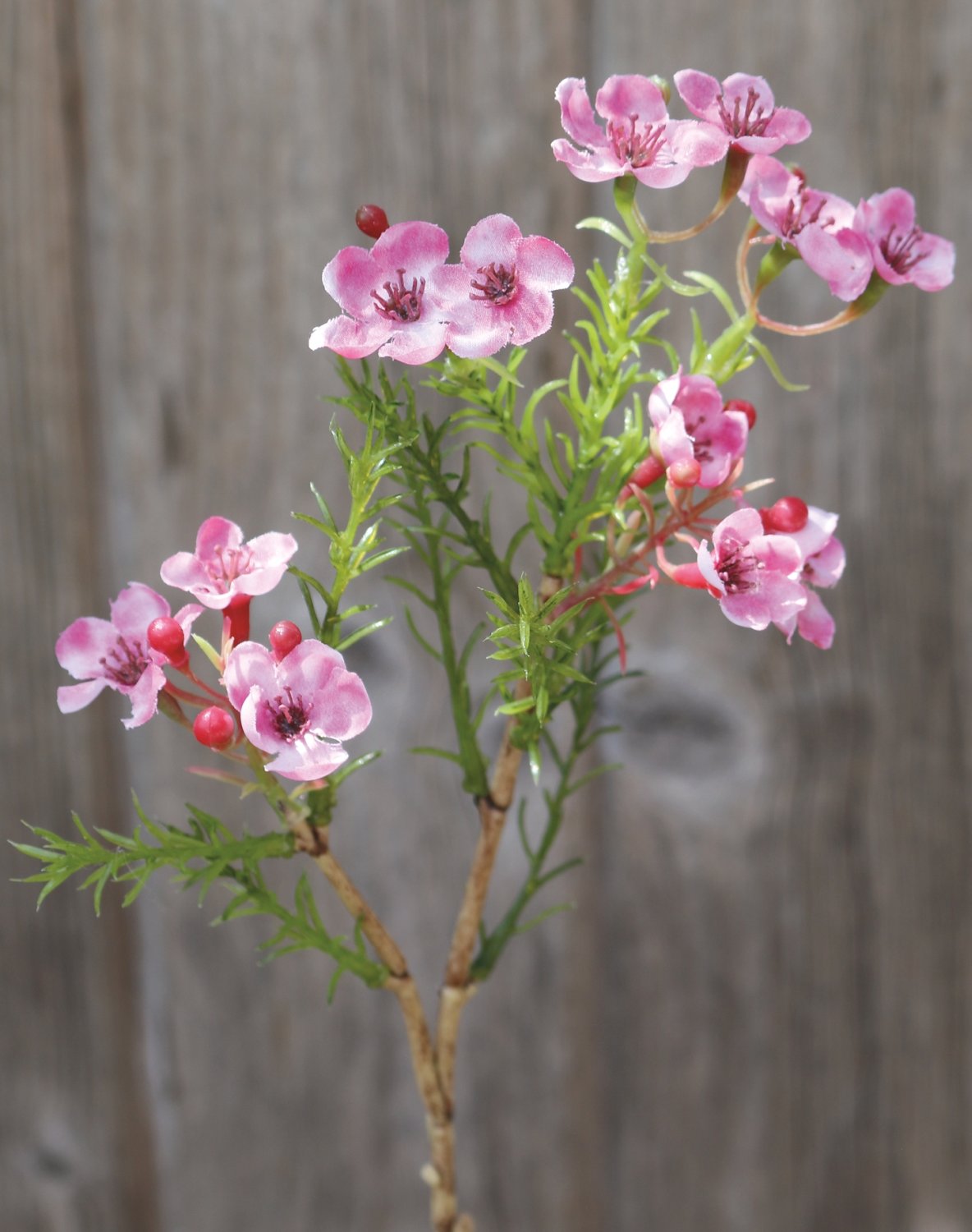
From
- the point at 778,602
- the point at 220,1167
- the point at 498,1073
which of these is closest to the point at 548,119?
the point at 778,602

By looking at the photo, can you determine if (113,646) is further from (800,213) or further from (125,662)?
(800,213)

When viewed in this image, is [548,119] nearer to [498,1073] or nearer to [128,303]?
[128,303]

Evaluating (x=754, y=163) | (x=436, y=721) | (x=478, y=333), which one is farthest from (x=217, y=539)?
(x=436, y=721)

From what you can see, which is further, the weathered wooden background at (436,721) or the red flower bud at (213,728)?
the weathered wooden background at (436,721)

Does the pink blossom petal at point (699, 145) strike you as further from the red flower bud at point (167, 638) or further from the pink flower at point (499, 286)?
the red flower bud at point (167, 638)

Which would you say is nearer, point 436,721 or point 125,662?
point 125,662

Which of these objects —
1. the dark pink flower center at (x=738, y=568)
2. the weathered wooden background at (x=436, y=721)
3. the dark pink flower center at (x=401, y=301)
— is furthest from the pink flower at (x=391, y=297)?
the weathered wooden background at (x=436, y=721)
